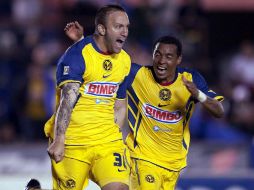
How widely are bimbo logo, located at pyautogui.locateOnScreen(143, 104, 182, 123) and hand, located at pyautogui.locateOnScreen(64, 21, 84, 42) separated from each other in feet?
3.51

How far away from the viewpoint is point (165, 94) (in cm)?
955

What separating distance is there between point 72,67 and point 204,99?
1.36 meters

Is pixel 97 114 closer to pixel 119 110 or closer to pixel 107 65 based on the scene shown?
pixel 119 110

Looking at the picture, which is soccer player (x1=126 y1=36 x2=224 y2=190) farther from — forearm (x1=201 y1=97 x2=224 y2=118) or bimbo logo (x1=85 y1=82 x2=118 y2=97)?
bimbo logo (x1=85 y1=82 x2=118 y2=97)

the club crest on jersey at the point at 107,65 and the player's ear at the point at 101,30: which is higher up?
the player's ear at the point at 101,30

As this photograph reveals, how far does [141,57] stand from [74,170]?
21.4 feet

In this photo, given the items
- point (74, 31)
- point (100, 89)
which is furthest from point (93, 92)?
point (74, 31)

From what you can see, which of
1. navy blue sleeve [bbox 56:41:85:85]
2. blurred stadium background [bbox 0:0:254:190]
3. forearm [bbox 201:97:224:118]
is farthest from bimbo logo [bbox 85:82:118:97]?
blurred stadium background [bbox 0:0:254:190]

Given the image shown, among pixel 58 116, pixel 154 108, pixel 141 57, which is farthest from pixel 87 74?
pixel 141 57

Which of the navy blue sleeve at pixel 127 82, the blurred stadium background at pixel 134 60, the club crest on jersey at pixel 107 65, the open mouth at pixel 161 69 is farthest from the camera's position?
the blurred stadium background at pixel 134 60

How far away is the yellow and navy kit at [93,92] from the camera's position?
28.9 ft

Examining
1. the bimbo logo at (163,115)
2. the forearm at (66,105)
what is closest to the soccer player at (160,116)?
the bimbo logo at (163,115)

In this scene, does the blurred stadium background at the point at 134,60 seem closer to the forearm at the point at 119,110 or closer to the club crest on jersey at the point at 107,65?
the forearm at the point at 119,110

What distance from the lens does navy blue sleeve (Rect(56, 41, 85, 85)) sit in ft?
28.5
